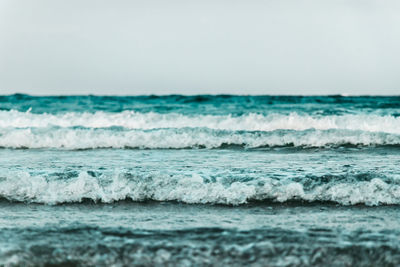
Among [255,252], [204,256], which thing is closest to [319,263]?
[255,252]

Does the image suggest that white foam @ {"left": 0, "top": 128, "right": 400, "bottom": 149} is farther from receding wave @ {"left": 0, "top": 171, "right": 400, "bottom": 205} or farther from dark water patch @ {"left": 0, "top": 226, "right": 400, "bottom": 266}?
dark water patch @ {"left": 0, "top": 226, "right": 400, "bottom": 266}

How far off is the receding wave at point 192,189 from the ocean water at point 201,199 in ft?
0.04

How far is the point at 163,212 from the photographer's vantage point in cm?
401

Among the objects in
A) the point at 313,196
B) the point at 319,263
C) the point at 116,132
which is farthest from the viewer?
the point at 116,132

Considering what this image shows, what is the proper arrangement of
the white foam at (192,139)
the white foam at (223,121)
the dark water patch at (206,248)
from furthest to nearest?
the white foam at (223,121), the white foam at (192,139), the dark water patch at (206,248)

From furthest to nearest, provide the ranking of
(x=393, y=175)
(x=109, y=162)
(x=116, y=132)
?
(x=116, y=132)
(x=109, y=162)
(x=393, y=175)

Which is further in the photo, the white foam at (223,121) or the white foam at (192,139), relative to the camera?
the white foam at (223,121)

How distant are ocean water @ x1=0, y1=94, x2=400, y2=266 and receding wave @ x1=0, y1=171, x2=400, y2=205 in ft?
0.04

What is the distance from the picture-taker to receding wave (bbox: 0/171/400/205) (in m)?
4.32

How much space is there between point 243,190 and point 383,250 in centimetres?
164

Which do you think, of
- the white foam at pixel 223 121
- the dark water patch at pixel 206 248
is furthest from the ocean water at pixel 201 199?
the white foam at pixel 223 121

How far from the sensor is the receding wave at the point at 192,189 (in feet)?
14.2

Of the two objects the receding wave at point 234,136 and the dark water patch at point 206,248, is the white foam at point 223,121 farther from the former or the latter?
the dark water patch at point 206,248

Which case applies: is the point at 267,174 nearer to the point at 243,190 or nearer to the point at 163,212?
the point at 243,190
